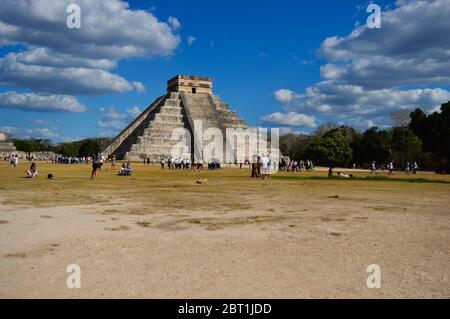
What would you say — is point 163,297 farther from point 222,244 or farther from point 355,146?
point 355,146

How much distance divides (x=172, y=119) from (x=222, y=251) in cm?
4771

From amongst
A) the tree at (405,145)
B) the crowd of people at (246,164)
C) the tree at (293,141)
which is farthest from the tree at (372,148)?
the tree at (293,141)

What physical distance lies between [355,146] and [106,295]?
5659 cm

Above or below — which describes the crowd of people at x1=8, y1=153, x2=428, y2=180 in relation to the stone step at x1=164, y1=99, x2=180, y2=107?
below

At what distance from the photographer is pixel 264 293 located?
3.70 meters

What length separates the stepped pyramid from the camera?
156 ft

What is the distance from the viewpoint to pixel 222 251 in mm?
5191

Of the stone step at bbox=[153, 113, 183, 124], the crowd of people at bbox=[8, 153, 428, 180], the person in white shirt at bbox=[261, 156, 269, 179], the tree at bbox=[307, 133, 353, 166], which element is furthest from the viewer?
the stone step at bbox=[153, 113, 183, 124]

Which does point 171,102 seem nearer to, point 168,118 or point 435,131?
point 168,118

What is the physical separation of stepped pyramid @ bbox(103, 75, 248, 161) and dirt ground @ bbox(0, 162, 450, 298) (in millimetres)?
38442

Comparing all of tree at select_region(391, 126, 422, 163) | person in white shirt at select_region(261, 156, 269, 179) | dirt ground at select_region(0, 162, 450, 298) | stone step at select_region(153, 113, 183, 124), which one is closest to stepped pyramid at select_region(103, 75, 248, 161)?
stone step at select_region(153, 113, 183, 124)

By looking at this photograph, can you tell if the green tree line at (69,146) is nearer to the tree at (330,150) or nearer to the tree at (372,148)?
the tree at (330,150)

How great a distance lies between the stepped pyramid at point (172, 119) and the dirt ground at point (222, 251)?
126 ft

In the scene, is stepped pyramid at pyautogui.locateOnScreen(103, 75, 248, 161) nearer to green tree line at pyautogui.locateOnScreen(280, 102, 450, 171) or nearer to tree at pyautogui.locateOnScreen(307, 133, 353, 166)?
tree at pyautogui.locateOnScreen(307, 133, 353, 166)
